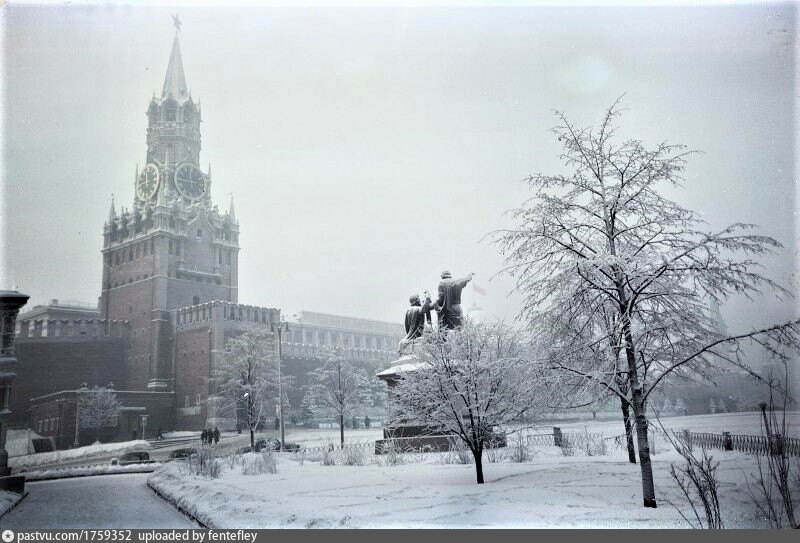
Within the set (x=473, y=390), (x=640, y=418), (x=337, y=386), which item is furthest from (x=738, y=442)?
(x=337, y=386)

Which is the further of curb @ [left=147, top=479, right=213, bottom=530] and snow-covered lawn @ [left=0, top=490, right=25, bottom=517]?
snow-covered lawn @ [left=0, top=490, right=25, bottom=517]

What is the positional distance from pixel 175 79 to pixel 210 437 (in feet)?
24.3

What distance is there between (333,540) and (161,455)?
7811 millimetres

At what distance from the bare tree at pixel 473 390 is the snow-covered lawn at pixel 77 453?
5.45m

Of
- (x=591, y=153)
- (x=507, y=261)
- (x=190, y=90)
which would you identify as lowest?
(x=507, y=261)

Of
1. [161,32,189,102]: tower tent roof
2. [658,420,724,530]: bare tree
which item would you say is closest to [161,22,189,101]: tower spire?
[161,32,189,102]: tower tent roof

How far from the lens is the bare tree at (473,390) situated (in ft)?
23.6

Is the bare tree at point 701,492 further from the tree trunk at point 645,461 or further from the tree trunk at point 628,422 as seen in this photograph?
the tree trunk at point 628,422

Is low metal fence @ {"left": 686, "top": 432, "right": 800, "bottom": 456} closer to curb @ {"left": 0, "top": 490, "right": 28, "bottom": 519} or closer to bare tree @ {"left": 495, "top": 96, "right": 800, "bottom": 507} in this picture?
bare tree @ {"left": 495, "top": 96, "right": 800, "bottom": 507}

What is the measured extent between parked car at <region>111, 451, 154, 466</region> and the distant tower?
53.0 inches

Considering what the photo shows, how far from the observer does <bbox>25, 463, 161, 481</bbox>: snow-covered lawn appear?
8453 millimetres

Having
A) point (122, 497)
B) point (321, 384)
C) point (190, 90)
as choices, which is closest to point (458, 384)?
point (122, 497)

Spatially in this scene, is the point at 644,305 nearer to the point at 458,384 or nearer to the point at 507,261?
the point at 507,261

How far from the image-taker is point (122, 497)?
7648 millimetres
